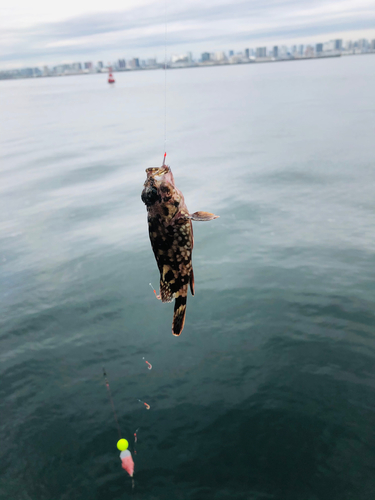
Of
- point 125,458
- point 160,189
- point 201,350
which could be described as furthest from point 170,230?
point 201,350

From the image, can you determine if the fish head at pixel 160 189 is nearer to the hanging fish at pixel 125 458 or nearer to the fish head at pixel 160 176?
the fish head at pixel 160 176

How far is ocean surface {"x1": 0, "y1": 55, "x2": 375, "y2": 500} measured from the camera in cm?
1442

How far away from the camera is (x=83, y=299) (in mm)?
24203

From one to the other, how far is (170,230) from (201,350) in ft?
47.8

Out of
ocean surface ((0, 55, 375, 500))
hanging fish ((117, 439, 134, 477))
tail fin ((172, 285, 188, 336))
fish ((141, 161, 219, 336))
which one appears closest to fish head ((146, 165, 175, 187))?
fish ((141, 161, 219, 336))

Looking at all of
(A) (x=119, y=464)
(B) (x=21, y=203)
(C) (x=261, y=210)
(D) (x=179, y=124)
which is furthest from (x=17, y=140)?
(A) (x=119, y=464)

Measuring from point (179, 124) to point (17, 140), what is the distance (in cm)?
3629

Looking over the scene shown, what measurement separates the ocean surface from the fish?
1106 cm

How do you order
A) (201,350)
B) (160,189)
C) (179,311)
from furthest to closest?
(201,350)
(179,311)
(160,189)

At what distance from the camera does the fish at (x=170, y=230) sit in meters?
5.48

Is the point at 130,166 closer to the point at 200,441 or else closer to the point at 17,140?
the point at 17,140

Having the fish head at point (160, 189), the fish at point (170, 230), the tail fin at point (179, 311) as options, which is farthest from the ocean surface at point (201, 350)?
the fish head at point (160, 189)

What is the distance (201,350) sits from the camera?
1927 cm

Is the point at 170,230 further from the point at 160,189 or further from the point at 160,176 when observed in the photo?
the point at 160,176
